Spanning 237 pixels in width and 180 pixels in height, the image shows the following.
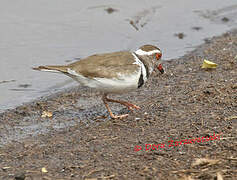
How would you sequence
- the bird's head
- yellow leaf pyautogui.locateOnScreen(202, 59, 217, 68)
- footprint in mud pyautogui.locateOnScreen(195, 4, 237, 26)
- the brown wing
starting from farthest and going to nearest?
1. footprint in mud pyautogui.locateOnScreen(195, 4, 237, 26)
2. yellow leaf pyautogui.locateOnScreen(202, 59, 217, 68)
3. the bird's head
4. the brown wing

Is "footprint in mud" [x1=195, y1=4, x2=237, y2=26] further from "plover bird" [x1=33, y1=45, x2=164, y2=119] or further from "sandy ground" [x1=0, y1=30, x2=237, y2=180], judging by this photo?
"plover bird" [x1=33, y1=45, x2=164, y2=119]

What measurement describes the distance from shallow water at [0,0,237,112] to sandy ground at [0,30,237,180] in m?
1.43

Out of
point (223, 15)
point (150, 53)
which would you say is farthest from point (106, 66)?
point (223, 15)

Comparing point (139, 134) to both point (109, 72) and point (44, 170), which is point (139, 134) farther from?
point (44, 170)

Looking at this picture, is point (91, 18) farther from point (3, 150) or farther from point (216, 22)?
point (3, 150)

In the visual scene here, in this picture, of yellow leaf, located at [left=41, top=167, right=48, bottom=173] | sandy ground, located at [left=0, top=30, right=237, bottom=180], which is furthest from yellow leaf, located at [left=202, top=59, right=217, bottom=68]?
yellow leaf, located at [left=41, top=167, right=48, bottom=173]

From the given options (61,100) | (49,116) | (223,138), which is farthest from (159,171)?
(61,100)

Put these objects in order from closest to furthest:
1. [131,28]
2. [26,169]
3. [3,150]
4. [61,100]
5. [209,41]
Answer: [26,169] < [3,150] < [61,100] < [209,41] < [131,28]

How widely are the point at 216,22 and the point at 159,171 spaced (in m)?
9.36

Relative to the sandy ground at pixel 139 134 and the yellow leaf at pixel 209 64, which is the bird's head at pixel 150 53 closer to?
the sandy ground at pixel 139 134

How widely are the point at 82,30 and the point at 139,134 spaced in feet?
20.7

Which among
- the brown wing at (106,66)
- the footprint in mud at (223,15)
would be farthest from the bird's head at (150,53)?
the footprint in mud at (223,15)

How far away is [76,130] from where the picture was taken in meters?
6.30

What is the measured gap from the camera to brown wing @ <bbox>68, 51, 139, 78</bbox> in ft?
20.4
